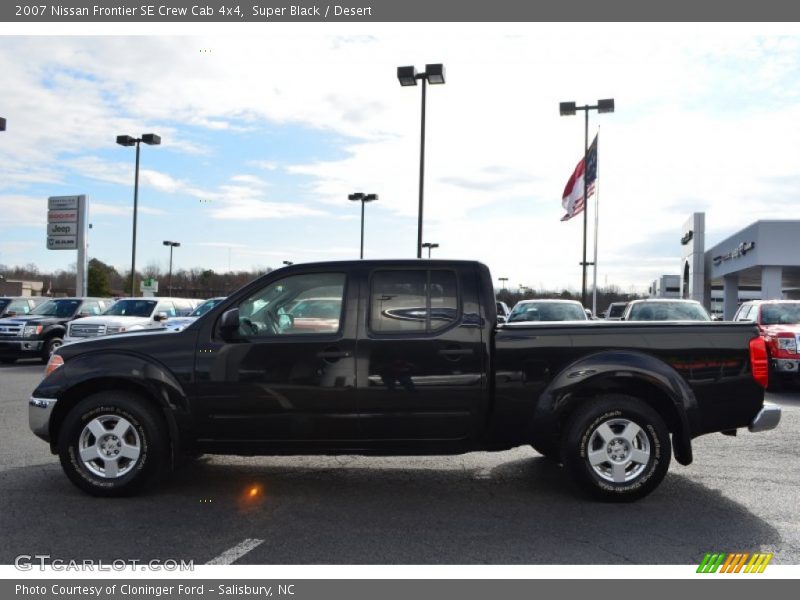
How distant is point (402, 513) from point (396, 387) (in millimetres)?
952

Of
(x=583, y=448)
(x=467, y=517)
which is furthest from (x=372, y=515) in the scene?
(x=583, y=448)

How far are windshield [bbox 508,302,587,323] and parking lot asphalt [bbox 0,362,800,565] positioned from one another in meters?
8.09

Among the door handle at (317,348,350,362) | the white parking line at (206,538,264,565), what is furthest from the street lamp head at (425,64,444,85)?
the white parking line at (206,538,264,565)

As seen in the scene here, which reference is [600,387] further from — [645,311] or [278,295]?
[645,311]

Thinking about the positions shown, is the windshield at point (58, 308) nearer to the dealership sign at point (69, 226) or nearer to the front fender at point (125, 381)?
the dealership sign at point (69, 226)

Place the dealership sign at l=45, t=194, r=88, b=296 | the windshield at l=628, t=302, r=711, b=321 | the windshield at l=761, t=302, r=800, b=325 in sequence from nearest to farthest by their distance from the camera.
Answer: the windshield at l=761, t=302, r=800, b=325
the windshield at l=628, t=302, r=711, b=321
the dealership sign at l=45, t=194, r=88, b=296

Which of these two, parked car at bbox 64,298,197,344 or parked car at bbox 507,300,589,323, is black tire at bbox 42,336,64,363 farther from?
parked car at bbox 507,300,589,323

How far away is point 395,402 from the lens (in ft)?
18.3

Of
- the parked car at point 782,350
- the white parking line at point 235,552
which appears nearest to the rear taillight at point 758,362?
the white parking line at point 235,552

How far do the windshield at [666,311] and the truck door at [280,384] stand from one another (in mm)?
10121

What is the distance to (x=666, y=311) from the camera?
1460cm

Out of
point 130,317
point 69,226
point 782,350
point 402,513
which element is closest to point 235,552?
point 402,513

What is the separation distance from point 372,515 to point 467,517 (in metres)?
0.71

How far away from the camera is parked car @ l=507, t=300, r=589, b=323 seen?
15406mm
